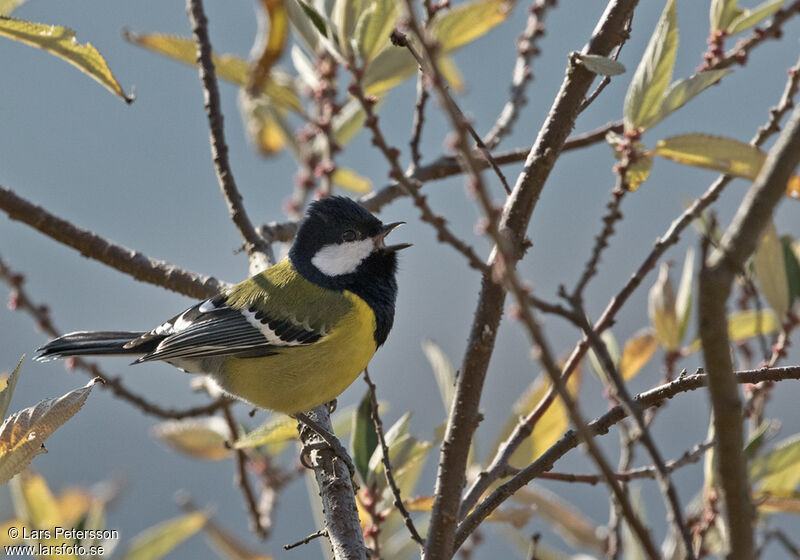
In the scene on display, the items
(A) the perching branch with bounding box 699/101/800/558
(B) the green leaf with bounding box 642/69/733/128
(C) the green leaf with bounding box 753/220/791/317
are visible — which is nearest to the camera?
(A) the perching branch with bounding box 699/101/800/558

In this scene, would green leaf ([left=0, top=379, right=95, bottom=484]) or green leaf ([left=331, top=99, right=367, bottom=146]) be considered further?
Result: green leaf ([left=331, top=99, right=367, bottom=146])

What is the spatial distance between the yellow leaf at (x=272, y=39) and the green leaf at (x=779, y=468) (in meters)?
1.61

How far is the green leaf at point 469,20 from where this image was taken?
2365 mm

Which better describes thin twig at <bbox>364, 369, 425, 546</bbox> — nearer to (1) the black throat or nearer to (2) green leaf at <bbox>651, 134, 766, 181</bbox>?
(2) green leaf at <bbox>651, 134, 766, 181</bbox>

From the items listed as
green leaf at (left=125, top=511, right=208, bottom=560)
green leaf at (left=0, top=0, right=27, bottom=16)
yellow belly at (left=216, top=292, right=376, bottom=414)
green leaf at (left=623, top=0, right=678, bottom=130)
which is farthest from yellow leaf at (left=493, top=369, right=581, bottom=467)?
green leaf at (left=0, top=0, right=27, bottom=16)

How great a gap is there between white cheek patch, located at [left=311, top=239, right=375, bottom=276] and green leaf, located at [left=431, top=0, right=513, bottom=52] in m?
0.66

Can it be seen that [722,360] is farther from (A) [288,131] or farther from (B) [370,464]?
(A) [288,131]

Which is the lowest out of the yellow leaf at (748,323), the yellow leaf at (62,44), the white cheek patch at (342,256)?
the yellow leaf at (748,323)

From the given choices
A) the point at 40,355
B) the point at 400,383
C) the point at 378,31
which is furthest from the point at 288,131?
the point at 400,383

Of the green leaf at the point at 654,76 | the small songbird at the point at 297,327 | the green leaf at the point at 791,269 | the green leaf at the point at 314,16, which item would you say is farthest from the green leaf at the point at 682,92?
the small songbird at the point at 297,327

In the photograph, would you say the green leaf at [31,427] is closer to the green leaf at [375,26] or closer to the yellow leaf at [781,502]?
the green leaf at [375,26]

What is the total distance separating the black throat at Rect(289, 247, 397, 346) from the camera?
251cm

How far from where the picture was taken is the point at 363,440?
1.90m

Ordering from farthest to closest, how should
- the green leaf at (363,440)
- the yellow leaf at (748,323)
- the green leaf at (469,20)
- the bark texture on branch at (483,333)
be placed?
the green leaf at (469,20) < the yellow leaf at (748,323) < the green leaf at (363,440) < the bark texture on branch at (483,333)
